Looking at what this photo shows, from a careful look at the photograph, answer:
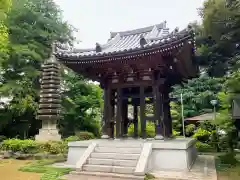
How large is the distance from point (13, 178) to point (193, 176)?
5760mm

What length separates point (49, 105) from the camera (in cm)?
1459

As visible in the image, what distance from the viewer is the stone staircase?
301 inches

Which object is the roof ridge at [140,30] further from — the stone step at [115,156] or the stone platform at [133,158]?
the stone step at [115,156]

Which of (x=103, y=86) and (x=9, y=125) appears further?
(x=9, y=125)

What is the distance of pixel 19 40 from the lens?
18.8 meters

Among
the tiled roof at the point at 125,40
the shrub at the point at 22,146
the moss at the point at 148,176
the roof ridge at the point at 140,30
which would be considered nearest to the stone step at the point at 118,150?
the moss at the point at 148,176

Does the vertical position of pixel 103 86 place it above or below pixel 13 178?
above

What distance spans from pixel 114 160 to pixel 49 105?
775cm

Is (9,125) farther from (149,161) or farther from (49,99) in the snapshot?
(149,161)

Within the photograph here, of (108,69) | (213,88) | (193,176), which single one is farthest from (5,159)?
(213,88)

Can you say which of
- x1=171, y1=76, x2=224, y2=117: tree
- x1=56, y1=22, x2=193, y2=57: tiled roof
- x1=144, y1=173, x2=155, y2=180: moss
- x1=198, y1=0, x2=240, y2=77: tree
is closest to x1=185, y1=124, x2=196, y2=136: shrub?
x1=171, y1=76, x2=224, y2=117: tree

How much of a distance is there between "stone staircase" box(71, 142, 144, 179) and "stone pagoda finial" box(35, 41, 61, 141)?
605cm

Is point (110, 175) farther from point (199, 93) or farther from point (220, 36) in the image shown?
point (199, 93)

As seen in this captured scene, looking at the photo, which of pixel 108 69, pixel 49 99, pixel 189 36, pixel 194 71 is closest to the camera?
pixel 189 36
